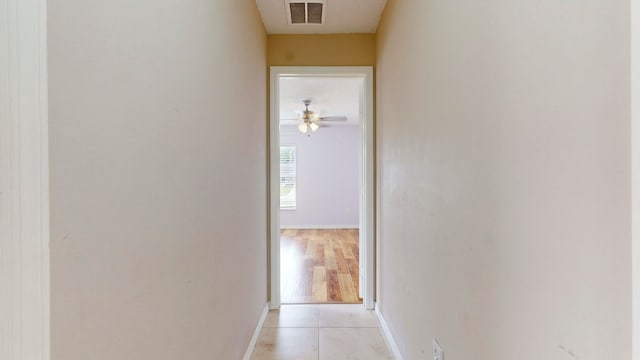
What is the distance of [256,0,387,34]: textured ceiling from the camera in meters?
2.37

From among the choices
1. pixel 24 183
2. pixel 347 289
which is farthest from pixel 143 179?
pixel 347 289

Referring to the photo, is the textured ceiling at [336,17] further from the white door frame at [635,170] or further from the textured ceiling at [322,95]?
the white door frame at [635,170]

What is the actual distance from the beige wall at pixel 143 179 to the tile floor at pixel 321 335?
23.4 inches

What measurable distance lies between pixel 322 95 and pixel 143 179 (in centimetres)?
402

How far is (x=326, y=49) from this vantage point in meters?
2.87

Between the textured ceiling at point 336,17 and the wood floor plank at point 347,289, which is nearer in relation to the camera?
the textured ceiling at point 336,17

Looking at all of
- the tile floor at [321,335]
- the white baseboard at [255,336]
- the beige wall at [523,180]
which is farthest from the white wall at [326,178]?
the beige wall at [523,180]

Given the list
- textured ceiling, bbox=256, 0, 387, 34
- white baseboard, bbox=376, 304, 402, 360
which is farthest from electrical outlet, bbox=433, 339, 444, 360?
textured ceiling, bbox=256, 0, 387, 34

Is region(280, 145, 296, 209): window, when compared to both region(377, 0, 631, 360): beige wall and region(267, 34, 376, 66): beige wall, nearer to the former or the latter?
region(267, 34, 376, 66): beige wall

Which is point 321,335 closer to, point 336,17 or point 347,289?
point 347,289

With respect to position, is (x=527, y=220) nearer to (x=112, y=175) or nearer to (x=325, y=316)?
(x=112, y=175)

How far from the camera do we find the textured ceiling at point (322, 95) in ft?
13.1

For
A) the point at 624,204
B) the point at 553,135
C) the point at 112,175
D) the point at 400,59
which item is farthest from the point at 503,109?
the point at 400,59

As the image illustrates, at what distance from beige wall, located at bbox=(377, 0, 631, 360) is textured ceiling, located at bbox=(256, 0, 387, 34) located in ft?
3.04
